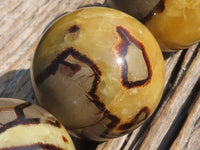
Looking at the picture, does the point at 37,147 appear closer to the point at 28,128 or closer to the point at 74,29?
the point at 28,128

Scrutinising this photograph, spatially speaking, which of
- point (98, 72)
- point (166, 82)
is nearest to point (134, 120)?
point (98, 72)

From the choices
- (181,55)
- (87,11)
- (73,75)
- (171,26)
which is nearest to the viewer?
(73,75)

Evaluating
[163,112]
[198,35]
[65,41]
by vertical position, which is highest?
[65,41]

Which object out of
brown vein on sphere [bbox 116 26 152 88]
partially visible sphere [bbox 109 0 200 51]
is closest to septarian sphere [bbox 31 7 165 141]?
brown vein on sphere [bbox 116 26 152 88]

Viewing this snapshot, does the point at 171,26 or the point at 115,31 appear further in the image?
the point at 171,26

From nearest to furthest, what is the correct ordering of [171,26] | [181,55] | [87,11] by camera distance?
[87,11] → [171,26] → [181,55]

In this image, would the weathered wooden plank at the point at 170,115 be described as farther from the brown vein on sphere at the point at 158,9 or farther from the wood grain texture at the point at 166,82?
the brown vein on sphere at the point at 158,9

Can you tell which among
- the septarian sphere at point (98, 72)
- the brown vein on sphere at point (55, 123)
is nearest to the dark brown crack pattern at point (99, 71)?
the septarian sphere at point (98, 72)

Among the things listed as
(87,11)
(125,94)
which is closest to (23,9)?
(87,11)

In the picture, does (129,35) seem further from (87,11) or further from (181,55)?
(181,55)
